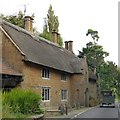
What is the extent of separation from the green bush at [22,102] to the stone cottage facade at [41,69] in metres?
11.8

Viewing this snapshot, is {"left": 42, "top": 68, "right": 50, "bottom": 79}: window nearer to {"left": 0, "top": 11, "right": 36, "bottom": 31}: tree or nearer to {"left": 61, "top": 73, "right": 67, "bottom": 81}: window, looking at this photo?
{"left": 61, "top": 73, "right": 67, "bottom": 81}: window

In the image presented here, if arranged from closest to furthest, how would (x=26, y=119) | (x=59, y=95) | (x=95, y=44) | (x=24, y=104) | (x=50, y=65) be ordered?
(x=26, y=119) < (x=24, y=104) < (x=50, y=65) < (x=59, y=95) < (x=95, y=44)

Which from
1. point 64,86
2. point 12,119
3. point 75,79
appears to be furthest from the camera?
point 75,79

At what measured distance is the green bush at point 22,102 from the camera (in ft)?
65.1

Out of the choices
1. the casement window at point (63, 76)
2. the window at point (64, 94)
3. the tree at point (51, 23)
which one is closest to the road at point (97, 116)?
the window at point (64, 94)

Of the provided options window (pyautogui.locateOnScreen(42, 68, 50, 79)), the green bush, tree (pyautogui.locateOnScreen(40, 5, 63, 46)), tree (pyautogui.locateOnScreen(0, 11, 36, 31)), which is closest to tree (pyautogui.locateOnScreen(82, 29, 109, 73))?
tree (pyautogui.locateOnScreen(40, 5, 63, 46))

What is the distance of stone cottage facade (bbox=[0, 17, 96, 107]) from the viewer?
35.1 metres

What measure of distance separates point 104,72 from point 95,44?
352 inches

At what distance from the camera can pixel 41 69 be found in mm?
39500

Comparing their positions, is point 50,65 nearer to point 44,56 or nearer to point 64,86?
point 44,56

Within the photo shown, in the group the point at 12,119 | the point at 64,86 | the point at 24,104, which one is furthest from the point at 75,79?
the point at 12,119

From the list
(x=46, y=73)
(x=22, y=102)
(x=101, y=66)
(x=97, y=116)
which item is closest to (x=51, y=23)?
(x=101, y=66)

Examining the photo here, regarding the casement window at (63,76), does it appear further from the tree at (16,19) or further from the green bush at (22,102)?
the green bush at (22,102)

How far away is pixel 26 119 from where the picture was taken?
59.8 ft
